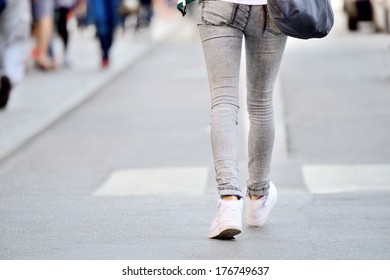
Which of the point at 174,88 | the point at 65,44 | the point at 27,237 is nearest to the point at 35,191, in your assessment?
the point at 27,237

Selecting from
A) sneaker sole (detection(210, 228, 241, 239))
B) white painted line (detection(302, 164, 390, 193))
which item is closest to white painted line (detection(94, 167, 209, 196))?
white painted line (detection(302, 164, 390, 193))

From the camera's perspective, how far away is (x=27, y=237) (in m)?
6.49

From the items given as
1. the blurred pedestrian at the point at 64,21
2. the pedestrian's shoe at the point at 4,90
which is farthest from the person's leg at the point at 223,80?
the blurred pedestrian at the point at 64,21

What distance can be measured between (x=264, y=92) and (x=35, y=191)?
2731mm

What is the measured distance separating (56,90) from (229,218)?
10.0 metres

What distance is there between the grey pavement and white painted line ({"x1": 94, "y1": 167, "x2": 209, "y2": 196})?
1 cm

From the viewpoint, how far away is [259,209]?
6.52 metres

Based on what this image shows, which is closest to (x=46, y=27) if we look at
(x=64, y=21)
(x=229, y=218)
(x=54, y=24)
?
(x=64, y=21)

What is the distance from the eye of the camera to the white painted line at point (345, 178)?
8352 mm

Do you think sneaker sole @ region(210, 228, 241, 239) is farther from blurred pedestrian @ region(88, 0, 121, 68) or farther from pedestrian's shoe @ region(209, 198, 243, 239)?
blurred pedestrian @ region(88, 0, 121, 68)

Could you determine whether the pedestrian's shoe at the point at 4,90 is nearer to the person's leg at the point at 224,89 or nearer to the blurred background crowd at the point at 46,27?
the blurred background crowd at the point at 46,27

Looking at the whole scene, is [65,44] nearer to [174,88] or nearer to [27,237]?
[174,88]

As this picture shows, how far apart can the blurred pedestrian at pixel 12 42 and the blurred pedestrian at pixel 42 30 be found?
393cm

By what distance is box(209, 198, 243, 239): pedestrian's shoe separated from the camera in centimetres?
597
